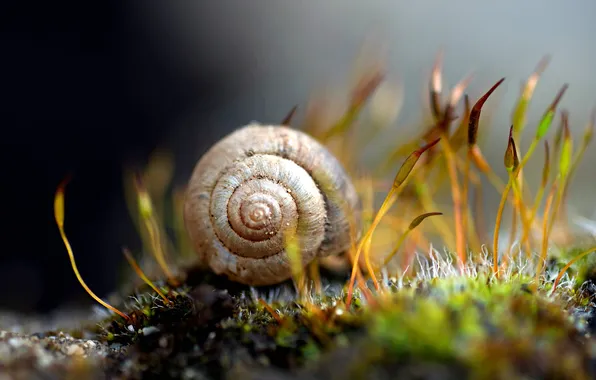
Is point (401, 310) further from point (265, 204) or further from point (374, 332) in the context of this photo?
point (265, 204)

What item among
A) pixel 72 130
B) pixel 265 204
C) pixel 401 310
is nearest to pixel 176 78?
pixel 72 130

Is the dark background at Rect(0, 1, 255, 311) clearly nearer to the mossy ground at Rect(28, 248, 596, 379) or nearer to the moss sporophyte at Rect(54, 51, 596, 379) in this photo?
the moss sporophyte at Rect(54, 51, 596, 379)

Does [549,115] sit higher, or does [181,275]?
[549,115]

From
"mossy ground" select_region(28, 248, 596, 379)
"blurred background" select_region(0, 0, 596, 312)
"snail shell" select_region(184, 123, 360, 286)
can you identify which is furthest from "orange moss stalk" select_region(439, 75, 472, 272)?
"blurred background" select_region(0, 0, 596, 312)

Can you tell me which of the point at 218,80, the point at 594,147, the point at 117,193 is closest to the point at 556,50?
the point at 594,147

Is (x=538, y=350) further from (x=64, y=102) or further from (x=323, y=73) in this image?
(x=323, y=73)

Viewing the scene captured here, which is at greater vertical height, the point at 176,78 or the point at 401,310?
the point at 176,78
